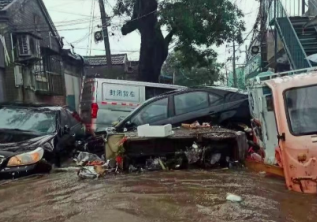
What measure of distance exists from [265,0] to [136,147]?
42.5 ft

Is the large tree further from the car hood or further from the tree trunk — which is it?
the car hood

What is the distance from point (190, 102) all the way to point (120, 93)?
3.80m

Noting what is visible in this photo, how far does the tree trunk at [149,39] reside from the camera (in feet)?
61.2

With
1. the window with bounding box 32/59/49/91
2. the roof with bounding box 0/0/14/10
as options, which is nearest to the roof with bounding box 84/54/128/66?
the window with bounding box 32/59/49/91

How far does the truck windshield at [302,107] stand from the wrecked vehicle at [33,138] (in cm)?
417

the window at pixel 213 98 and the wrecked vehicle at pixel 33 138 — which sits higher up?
the window at pixel 213 98

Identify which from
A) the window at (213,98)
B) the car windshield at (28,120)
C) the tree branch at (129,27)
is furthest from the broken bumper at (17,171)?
the tree branch at (129,27)

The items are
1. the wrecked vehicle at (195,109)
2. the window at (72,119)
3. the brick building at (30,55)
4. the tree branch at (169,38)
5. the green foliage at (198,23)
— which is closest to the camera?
the wrecked vehicle at (195,109)

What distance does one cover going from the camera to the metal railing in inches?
521

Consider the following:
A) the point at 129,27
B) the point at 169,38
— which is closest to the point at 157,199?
the point at 169,38

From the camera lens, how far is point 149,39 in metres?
18.8

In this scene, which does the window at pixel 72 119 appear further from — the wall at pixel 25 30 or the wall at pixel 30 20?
the wall at pixel 30 20

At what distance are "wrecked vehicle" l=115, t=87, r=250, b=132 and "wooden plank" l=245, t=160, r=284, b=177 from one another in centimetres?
243

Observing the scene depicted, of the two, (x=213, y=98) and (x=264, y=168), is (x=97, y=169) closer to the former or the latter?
(x=264, y=168)
